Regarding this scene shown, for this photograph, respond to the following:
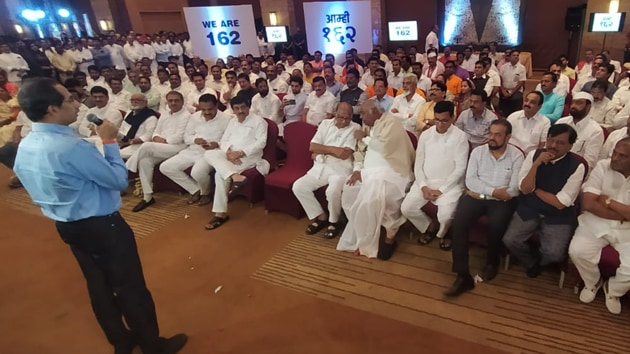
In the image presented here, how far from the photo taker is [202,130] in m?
4.77

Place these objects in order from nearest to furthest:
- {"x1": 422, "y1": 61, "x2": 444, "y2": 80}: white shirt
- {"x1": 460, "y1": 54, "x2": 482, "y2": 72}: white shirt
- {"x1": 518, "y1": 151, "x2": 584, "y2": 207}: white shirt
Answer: {"x1": 518, "y1": 151, "x2": 584, "y2": 207}: white shirt → {"x1": 422, "y1": 61, "x2": 444, "y2": 80}: white shirt → {"x1": 460, "y1": 54, "x2": 482, "y2": 72}: white shirt

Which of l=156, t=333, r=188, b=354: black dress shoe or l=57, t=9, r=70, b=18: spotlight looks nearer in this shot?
l=156, t=333, r=188, b=354: black dress shoe

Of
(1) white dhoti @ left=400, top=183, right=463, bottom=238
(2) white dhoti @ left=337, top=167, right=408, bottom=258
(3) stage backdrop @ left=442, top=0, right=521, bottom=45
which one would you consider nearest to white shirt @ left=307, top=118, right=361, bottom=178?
(2) white dhoti @ left=337, top=167, right=408, bottom=258

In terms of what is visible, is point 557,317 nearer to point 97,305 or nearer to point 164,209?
point 97,305

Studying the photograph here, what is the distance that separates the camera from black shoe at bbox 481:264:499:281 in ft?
9.82

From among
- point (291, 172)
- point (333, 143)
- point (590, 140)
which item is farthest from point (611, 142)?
point (291, 172)

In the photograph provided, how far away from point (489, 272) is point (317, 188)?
1.65m

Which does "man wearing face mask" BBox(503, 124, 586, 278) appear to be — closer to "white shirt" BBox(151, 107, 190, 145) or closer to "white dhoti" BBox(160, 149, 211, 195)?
"white dhoti" BBox(160, 149, 211, 195)

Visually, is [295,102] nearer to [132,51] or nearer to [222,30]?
[222,30]

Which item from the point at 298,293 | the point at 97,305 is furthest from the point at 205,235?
the point at 97,305

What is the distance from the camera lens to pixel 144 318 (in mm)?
2285

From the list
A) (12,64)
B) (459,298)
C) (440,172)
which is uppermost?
(12,64)

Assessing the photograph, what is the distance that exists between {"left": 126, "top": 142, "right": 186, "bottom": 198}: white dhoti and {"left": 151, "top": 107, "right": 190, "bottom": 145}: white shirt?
11 cm

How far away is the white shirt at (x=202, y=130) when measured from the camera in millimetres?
4719
